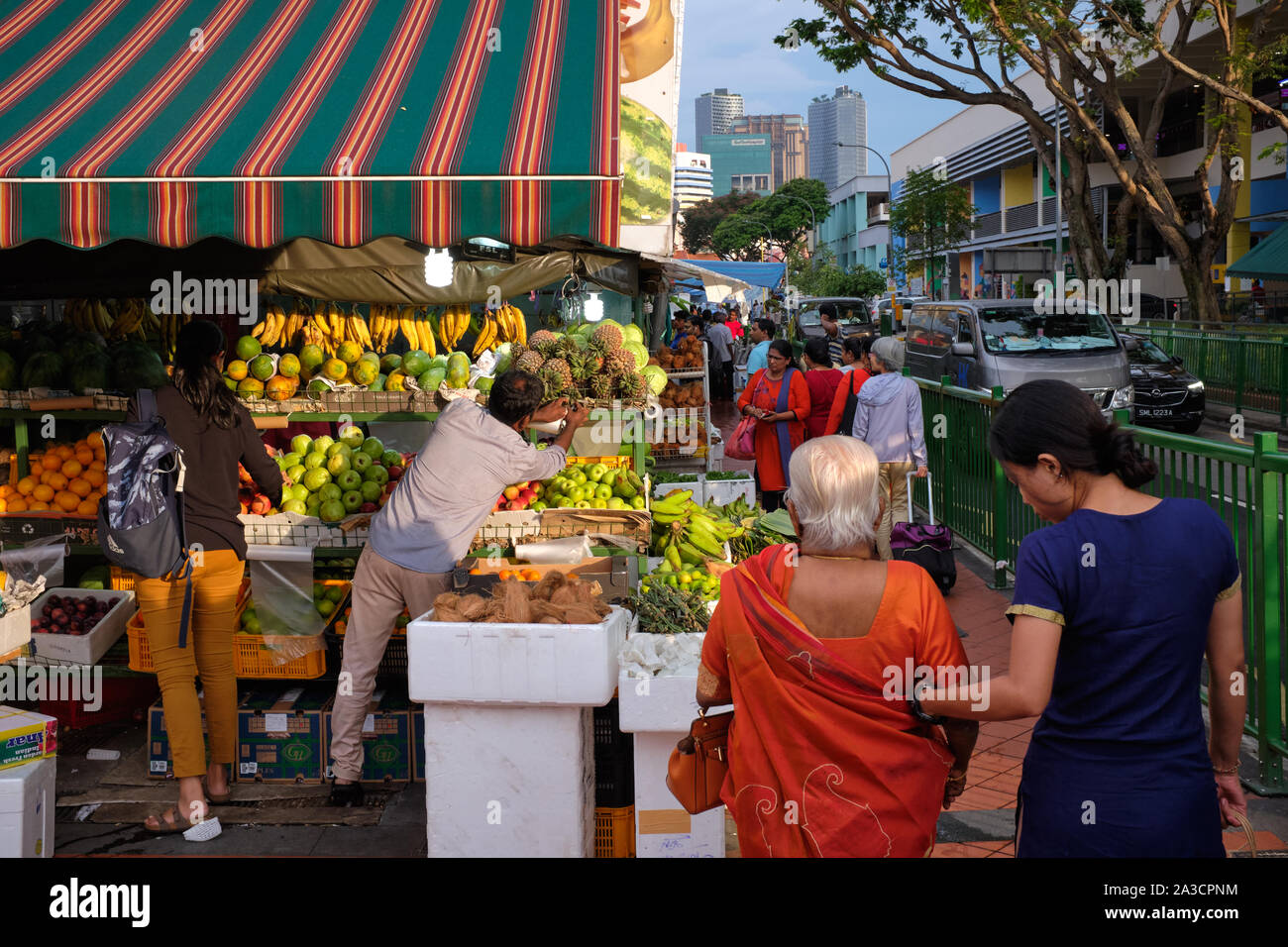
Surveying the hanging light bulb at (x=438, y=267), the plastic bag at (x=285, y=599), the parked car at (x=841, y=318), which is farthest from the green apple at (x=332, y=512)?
the parked car at (x=841, y=318)

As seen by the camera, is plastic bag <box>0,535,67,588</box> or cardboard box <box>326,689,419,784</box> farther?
plastic bag <box>0,535,67,588</box>

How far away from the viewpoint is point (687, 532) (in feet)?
20.8

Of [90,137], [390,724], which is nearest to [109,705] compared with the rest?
[390,724]

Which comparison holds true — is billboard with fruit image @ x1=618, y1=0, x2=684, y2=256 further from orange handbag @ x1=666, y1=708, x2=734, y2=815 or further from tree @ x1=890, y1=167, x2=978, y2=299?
tree @ x1=890, y1=167, x2=978, y2=299

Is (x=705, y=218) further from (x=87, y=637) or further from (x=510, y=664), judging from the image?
(x=510, y=664)

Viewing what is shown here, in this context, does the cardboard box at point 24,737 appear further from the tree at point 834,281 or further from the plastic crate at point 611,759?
the tree at point 834,281

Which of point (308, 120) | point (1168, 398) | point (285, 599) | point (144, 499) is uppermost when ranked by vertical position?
point (308, 120)

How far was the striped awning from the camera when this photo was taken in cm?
456

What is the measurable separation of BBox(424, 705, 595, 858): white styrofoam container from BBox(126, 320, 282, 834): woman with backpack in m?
1.49

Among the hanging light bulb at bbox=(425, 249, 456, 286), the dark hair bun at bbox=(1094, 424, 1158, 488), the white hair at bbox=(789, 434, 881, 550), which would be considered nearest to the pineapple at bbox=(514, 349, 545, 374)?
the hanging light bulb at bbox=(425, 249, 456, 286)

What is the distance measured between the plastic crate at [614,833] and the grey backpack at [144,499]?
2.19 meters

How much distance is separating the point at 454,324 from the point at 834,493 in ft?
18.1

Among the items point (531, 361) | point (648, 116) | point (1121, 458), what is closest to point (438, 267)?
point (531, 361)

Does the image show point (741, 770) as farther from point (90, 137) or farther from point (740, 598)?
point (90, 137)
